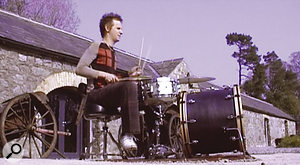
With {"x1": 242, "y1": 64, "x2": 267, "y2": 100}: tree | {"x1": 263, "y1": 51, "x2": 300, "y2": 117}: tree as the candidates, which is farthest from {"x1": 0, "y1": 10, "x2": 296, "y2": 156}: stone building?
{"x1": 263, "y1": 51, "x2": 300, "y2": 117}: tree

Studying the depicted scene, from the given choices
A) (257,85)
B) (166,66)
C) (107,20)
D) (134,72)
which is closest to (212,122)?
(134,72)

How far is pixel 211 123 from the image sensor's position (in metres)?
4.73

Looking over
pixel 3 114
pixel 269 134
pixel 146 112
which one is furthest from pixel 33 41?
pixel 269 134

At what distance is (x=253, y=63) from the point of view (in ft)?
114

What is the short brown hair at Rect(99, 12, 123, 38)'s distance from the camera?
4.32 m

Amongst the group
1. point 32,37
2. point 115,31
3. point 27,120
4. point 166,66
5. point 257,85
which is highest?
point 257,85

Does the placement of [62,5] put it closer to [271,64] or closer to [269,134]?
[269,134]

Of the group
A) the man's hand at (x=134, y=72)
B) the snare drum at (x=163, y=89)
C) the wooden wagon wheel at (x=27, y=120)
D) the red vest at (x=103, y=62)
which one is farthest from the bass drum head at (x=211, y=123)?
the wooden wagon wheel at (x=27, y=120)

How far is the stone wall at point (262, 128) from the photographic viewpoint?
1955 centimetres

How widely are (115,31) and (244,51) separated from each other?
3214 cm

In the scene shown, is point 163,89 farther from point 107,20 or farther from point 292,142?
point 292,142

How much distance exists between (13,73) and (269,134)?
63.3 feet

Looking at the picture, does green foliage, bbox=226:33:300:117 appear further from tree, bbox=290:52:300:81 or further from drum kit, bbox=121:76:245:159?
drum kit, bbox=121:76:245:159

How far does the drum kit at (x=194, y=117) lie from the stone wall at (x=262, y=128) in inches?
515
